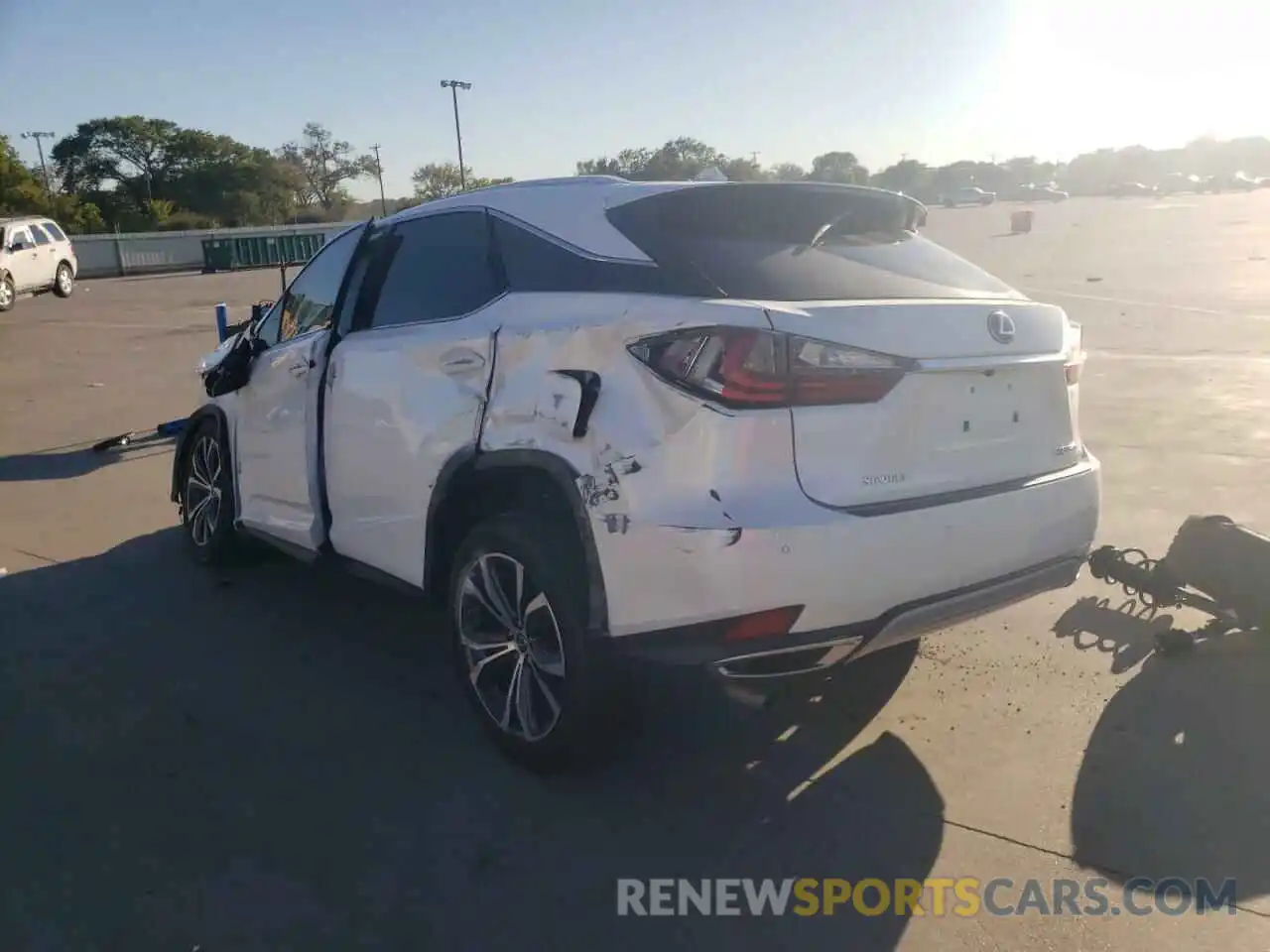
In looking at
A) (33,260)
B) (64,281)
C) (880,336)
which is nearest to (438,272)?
(880,336)

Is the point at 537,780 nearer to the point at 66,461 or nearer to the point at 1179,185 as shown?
the point at 66,461

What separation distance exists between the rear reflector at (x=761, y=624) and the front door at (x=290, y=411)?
7.82ft

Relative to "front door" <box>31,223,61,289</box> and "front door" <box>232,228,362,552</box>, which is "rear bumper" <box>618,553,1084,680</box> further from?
"front door" <box>31,223,61,289</box>

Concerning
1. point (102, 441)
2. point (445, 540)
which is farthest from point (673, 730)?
point (102, 441)

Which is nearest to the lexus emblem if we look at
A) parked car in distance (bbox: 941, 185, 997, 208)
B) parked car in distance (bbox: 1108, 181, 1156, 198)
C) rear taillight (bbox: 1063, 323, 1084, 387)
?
rear taillight (bbox: 1063, 323, 1084, 387)

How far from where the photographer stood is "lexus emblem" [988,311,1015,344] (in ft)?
11.0

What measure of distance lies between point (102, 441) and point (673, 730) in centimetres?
696

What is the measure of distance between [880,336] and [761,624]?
2.87 ft

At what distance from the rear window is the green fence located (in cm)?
4662

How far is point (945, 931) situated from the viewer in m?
2.81

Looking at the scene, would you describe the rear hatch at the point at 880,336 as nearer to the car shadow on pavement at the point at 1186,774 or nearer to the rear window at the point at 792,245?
the rear window at the point at 792,245

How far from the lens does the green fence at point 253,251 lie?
156 ft

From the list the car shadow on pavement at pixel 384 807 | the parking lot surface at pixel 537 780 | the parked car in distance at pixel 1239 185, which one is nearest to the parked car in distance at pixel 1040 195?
the parked car in distance at pixel 1239 185

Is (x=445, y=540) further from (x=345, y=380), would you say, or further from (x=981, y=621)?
(x=981, y=621)
